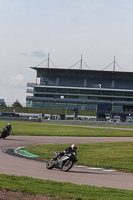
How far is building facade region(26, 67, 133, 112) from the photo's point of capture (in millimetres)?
149625

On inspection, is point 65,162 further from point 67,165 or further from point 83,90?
point 83,90

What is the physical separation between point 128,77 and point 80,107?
70.2ft

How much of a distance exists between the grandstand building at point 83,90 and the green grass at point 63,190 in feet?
443

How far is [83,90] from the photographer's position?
152 meters

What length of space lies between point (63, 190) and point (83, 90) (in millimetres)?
140215

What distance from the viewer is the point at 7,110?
429 ft

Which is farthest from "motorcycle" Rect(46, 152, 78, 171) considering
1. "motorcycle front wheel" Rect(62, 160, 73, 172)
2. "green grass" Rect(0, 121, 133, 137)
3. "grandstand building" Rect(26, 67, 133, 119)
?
"grandstand building" Rect(26, 67, 133, 119)

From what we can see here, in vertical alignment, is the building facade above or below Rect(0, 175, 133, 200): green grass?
above

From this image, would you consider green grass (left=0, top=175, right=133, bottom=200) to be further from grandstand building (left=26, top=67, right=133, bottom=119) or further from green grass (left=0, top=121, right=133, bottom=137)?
grandstand building (left=26, top=67, right=133, bottom=119)

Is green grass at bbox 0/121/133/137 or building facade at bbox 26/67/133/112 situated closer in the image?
green grass at bbox 0/121/133/137

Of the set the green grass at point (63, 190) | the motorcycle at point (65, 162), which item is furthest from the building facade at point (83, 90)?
the green grass at point (63, 190)

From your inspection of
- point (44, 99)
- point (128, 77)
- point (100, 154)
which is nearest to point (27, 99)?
point (44, 99)

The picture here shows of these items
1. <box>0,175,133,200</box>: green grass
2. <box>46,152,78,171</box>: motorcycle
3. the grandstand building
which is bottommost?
<box>0,175,133,200</box>: green grass

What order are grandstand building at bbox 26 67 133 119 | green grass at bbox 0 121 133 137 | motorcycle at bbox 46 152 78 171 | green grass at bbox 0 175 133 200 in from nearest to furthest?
1. green grass at bbox 0 175 133 200
2. motorcycle at bbox 46 152 78 171
3. green grass at bbox 0 121 133 137
4. grandstand building at bbox 26 67 133 119
